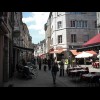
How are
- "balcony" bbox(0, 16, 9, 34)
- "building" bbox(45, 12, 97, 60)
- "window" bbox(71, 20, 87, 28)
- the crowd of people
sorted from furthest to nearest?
"window" bbox(71, 20, 87, 28), "building" bbox(45, 12, 97, 60), the crowd of people, "balcony" bbox(0, 16, 9, 34)

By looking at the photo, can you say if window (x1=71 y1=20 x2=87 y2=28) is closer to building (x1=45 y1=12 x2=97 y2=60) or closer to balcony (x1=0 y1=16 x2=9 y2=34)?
→ building (x1=45 y1=12 x2=97 y2=60)

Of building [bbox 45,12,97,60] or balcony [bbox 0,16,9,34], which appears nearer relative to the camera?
balcony [bbox 0,16,9,34]

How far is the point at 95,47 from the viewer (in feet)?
47.6

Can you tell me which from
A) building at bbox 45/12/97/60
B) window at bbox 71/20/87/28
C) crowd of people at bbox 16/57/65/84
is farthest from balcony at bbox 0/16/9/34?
window at bbox 71/20/87/28

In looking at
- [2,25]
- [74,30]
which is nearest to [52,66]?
[2,25]

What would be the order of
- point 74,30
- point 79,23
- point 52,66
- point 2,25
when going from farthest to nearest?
point 79,23
point 74,30
point 52,66
point 2,25

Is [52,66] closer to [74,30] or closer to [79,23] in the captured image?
[74,30]

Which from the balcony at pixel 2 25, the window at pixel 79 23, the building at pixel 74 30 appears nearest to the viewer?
the balcony at pixel 2 25

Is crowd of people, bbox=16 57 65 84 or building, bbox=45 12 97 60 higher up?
building, bbox=45 12 97 60

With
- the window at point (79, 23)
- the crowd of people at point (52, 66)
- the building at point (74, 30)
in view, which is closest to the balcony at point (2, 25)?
the crowd of people at point (52, 66)

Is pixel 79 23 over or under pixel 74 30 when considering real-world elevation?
over

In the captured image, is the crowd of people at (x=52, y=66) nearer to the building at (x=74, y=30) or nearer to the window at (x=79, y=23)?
the building at (x=74, y=30)

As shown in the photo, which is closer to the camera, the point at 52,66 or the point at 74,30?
the point at 52,66
